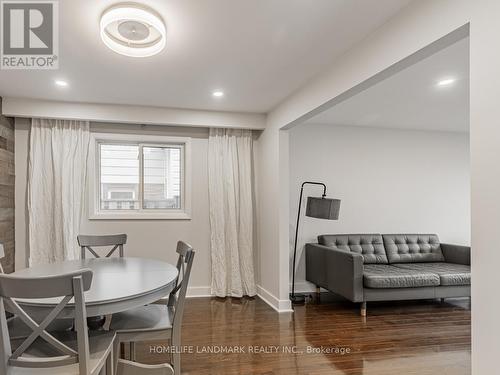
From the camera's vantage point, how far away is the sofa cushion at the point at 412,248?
4.91 m

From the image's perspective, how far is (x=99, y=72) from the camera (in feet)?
10.3

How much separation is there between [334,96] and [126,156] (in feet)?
9.97

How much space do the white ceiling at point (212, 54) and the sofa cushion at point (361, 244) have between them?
6.82ft

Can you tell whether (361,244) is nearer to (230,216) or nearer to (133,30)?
(230,216)

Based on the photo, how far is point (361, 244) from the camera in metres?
4.89

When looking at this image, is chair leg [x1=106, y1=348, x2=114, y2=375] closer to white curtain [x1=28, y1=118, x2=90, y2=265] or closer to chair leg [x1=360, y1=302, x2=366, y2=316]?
white curtain [x1=28, y1=118, x2=90, y2=265]

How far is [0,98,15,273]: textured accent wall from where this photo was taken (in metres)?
3.80

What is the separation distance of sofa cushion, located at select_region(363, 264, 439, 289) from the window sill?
8.15 ft

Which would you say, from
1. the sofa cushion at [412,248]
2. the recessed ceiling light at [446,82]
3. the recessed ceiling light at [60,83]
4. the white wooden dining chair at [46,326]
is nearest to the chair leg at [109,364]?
the white wooden dining chair at [46,326]

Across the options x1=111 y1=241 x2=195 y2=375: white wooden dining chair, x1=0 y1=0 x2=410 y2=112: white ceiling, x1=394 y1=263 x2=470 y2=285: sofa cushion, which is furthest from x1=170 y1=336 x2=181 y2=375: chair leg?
x1=394 y1=263 x2=470 y2=285: sofa cushion

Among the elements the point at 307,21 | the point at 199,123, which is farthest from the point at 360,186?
the point at 307,21

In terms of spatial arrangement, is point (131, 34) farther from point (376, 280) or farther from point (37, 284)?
point (376, 280)
